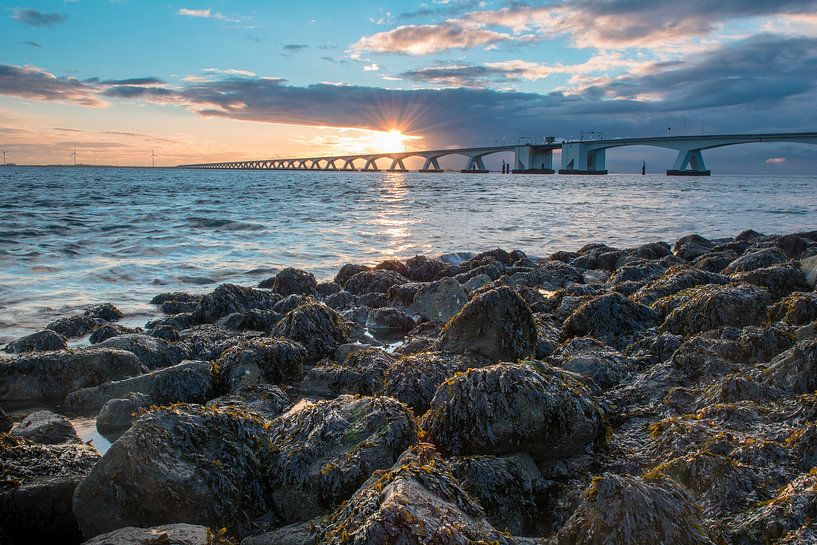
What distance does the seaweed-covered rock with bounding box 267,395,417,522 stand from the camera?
2777mm

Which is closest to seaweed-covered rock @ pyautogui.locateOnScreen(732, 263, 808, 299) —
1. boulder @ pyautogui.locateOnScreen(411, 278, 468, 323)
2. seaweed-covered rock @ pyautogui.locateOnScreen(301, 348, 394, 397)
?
boulder @ pyautogui.locateOnScreen(411, 278, 468, 323)

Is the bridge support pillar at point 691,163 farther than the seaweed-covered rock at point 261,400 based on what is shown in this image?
Yes

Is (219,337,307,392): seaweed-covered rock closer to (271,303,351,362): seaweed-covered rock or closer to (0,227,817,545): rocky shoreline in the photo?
(0,227,817,545): rocky shoreline

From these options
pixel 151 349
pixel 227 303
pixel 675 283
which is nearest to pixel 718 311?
pixel 675 283

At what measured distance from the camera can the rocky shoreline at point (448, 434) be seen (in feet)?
7.18

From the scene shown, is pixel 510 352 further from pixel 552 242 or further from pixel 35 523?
pixel 552 242

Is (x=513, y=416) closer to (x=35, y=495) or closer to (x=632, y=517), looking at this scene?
(x=632, y=517)

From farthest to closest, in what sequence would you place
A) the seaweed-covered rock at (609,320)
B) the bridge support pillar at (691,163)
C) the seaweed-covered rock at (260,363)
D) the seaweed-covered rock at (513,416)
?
the bridge support pillar at (691,163)
the seaweed-covered rock at (609,320)
the seaweed-covered rock at (260,363)
the seaweed-covered rock at (513,416)

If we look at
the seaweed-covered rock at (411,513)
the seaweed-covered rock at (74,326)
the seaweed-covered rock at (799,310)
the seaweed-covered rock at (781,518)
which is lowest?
Result: the seaweed-covered rock at (74,326)

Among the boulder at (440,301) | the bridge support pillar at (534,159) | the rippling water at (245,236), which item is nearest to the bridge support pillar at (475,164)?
the bridge support pillar at (534,159)

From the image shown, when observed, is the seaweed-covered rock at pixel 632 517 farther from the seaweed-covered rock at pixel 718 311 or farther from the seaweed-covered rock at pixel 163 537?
the seaweed-covered rock at pixel 718 311

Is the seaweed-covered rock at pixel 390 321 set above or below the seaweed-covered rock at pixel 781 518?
below

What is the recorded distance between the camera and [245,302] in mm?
7727

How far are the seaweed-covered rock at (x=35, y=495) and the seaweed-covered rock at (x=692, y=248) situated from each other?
40.3 feet
